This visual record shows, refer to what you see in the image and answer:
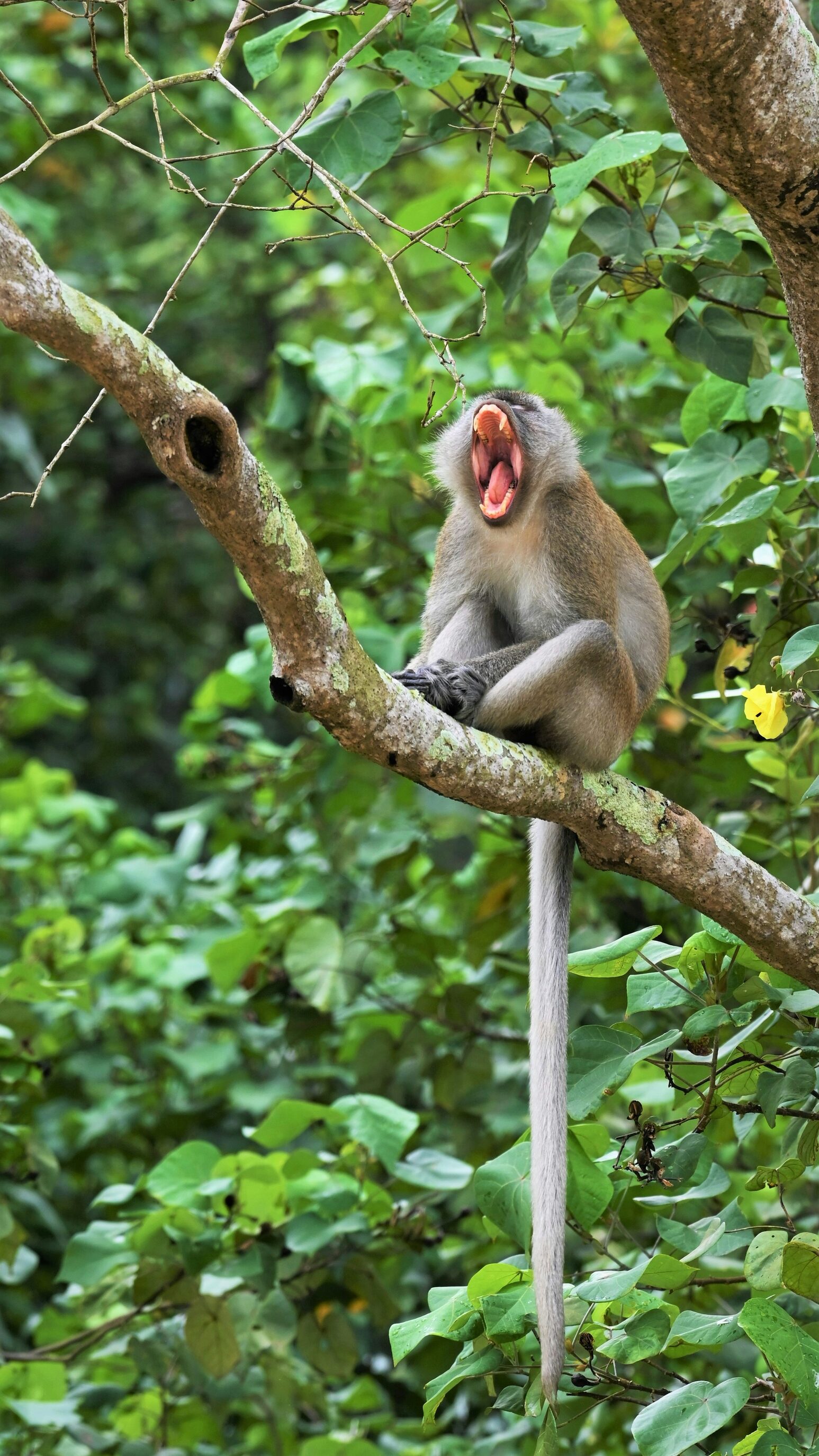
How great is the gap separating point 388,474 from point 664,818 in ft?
7.50

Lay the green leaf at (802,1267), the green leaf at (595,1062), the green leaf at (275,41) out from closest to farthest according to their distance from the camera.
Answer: the green leaf at (802,1267)
the green leaf at (595,1062)
the green leaf at (275,41)

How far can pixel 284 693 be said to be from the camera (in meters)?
2.14

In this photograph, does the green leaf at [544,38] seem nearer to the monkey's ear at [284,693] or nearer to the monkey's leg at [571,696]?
the monkey's leg at [571,696]

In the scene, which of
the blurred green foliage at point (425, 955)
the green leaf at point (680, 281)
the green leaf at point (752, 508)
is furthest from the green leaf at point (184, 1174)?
the green leaf at point (680, 281)

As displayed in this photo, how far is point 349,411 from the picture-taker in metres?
4.80

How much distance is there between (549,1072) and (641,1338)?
0.63 meters

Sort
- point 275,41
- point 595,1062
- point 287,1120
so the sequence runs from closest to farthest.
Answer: point 595,1062 → point 275,41 → point 287,1120

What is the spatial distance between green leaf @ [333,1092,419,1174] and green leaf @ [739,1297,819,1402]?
4.61ft

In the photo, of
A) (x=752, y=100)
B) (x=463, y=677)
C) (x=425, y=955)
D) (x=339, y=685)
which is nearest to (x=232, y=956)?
(x=425, y=955)

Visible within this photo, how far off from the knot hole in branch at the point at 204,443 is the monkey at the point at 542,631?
3.76 ft

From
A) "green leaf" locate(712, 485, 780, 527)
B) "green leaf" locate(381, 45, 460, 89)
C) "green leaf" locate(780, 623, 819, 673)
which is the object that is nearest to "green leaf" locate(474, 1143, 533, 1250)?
"green leaf" locate(780, 623, 819, 673)

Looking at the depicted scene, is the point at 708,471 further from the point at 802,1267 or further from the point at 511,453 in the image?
the point at 802,1267

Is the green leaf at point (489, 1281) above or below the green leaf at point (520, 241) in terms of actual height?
below

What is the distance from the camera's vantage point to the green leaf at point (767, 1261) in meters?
2.29
